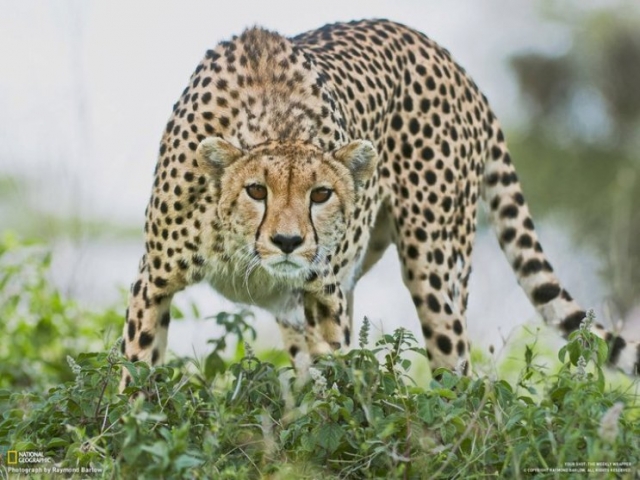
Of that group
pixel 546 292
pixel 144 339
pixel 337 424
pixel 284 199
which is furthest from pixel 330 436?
pixel 546 292

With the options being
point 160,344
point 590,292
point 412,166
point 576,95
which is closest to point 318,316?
point 160,344

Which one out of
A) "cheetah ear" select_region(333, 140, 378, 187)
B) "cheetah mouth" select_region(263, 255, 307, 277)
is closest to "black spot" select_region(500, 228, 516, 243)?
"cheetah ear" select_region(333, 140, 378, 187)

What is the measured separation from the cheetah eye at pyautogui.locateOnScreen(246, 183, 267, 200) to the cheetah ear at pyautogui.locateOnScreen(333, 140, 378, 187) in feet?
0.92

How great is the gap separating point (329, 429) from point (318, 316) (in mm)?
902

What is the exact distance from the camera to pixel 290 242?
11.9 feet

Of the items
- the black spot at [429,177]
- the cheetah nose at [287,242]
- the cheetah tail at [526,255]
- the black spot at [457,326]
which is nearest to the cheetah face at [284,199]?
the cheetah nose at [287,242]

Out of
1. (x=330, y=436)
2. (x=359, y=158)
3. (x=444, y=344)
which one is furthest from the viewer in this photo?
(x=444, y=344)

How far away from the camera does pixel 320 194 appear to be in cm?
374

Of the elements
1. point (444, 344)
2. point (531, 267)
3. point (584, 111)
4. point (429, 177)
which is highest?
point (429, 177)

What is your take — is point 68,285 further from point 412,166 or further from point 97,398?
point 97,398

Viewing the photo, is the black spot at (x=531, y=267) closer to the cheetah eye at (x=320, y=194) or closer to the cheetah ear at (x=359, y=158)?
the cheetah ear at (x=359, y=158)

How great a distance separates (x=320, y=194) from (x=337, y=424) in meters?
0.80

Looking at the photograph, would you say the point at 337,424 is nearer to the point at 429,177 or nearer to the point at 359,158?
the point at 359,158

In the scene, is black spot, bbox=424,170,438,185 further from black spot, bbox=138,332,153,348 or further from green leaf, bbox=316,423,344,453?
green leaf, bbox=316,423,344,453
